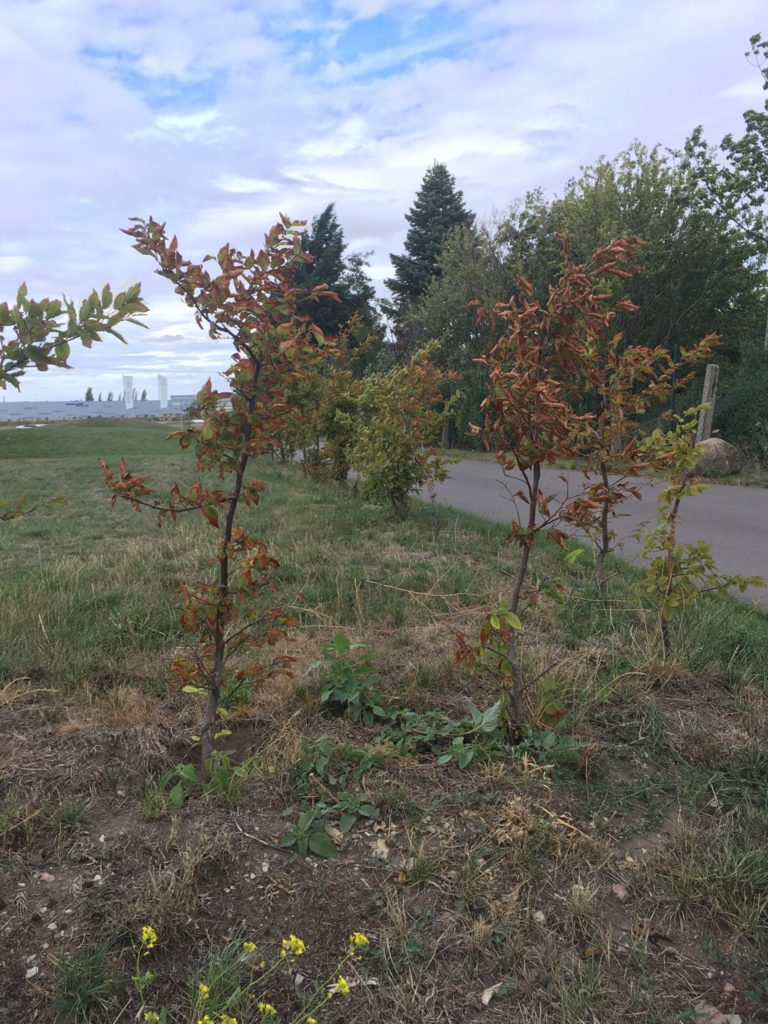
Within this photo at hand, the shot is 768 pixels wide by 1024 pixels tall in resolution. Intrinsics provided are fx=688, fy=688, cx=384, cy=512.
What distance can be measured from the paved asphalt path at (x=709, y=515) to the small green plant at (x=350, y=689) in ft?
4.97

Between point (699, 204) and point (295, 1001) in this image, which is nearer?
point (295, 1001)

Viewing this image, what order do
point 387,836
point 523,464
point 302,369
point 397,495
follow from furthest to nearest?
point 397,495, point 523,464, point 302,369, point 387,836

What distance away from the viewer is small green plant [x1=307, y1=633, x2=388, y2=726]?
2.74m

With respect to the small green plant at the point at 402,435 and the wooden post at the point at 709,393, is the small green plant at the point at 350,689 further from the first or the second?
the wooden post at the point at 709,393

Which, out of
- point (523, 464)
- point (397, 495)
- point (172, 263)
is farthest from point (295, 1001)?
point (397, 495)

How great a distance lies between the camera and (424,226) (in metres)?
32.3

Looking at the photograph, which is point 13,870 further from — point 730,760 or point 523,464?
point 730,760

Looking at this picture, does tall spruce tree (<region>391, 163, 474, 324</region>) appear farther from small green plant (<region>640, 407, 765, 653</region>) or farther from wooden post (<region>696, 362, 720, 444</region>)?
small green plant (<region>640, 407, 765, 653</region>)

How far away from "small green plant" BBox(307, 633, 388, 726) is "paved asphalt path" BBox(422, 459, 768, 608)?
1.51m

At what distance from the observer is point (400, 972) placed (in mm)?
1597

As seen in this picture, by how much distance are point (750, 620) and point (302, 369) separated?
124 inches

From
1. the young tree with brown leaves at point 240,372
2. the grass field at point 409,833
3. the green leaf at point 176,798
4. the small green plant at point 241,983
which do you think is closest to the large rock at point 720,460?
the grass field at point 409,833

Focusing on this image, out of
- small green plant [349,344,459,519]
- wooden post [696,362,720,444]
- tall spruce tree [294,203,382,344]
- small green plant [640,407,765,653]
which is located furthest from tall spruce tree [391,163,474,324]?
small green plant [640,407,765,653]

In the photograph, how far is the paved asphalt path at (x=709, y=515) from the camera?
225 inches
